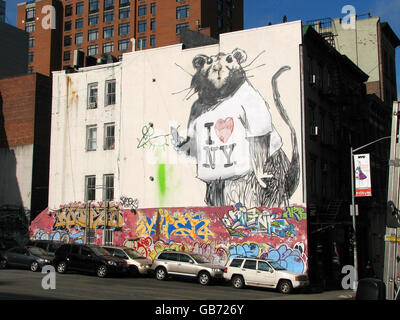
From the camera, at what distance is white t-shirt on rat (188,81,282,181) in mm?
29547

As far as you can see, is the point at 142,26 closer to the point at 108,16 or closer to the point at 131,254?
the point at 108,16

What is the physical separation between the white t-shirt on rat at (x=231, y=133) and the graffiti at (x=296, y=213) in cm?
344

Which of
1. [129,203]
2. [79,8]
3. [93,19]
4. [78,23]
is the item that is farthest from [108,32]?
[129,203]

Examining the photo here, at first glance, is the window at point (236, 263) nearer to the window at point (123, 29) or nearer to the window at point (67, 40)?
the window at point (123, 29)

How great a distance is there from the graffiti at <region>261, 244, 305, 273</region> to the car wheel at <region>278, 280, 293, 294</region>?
3.60 meters

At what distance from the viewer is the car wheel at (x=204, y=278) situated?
25281mm

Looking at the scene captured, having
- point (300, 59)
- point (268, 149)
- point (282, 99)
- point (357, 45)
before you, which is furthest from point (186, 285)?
point (357, 45)

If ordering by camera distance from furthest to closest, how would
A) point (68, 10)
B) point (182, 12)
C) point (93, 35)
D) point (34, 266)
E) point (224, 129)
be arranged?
point (68, 10)
point (93, 35)
point (182, 12)
point (224, 129)
point (34, 266)

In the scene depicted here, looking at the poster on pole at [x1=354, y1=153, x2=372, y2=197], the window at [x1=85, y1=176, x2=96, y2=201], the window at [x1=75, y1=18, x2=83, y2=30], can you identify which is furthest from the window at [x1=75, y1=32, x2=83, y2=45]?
the poster on pole at [x1=354, y1=153, x2=372, y2=197]

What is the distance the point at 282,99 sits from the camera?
1146 inches

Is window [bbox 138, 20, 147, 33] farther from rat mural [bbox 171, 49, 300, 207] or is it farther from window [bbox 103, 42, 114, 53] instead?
rat mural [bbox 171, 49, 300, 207]

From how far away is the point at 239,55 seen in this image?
30.8 metres

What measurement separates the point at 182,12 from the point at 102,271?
53.5m

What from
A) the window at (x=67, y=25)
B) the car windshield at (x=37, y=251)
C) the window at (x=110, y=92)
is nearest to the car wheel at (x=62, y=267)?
the car windshield at (x=37, y=251)
